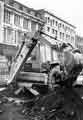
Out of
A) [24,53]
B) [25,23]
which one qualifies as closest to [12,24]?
[25,23]

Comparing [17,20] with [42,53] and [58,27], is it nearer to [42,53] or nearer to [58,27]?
[58,27]

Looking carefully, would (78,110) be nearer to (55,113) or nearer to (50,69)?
(55,113)

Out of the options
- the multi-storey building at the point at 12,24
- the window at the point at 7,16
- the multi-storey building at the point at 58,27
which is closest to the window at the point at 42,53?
the multi-storey building at the point at 58,27

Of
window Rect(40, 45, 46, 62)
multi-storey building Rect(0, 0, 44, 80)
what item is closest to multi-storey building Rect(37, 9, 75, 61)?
multi-storey building Rect(0, 0, 44, 80)

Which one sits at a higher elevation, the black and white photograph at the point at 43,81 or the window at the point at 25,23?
the window at the point at 25,23

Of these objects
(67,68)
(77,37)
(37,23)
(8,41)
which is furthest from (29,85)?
(77,37)

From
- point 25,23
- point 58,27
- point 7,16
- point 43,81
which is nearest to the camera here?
point 43,81

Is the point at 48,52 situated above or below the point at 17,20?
below

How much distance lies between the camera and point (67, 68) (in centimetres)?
557

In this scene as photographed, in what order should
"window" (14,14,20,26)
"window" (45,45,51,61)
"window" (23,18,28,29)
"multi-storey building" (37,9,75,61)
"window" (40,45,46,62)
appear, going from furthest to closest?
"multi-storey building" (37,9,75,61)
"window" (23,18,28,29)
"window" (14,14,20,26)
"window" (40,45,46,62)
"window" (45,45,51,61)

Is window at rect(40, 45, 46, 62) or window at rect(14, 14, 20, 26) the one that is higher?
window at rect(14, 14, 20, 26)

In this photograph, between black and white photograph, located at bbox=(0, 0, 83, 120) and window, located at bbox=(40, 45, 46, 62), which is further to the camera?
window, located at bbox=(40, 45, 46, 62)

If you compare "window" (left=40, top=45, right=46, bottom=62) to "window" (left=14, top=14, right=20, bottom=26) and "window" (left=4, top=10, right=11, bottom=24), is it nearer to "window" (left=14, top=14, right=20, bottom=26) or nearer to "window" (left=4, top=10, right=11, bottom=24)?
"window" (left=4, top=10, right=11, bottom=24)

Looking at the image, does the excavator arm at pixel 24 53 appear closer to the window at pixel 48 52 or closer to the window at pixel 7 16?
the window at pixel 48 52
